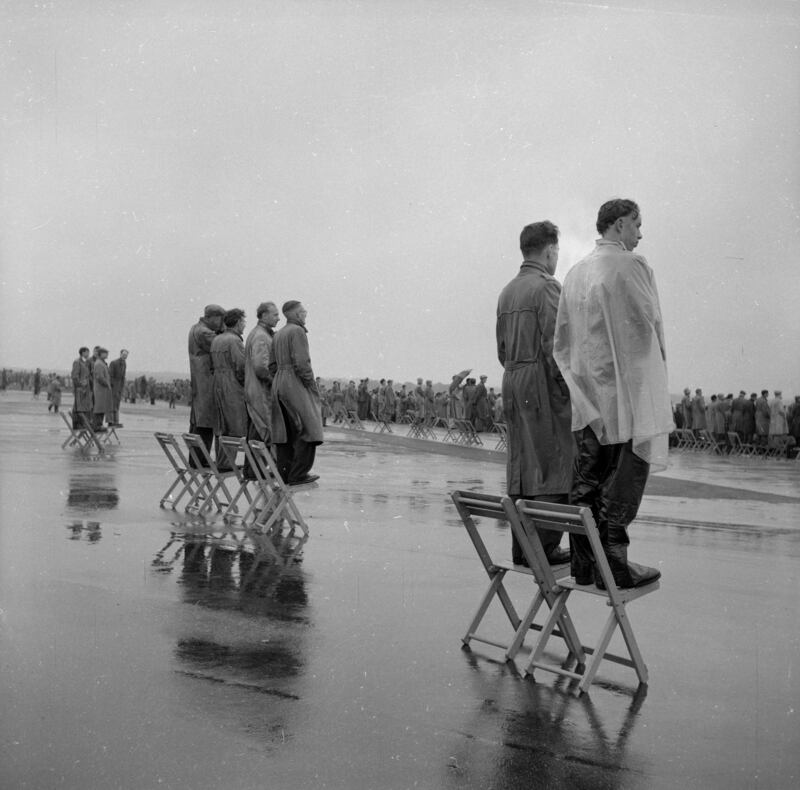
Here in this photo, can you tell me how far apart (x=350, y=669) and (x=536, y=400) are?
69.0 inches

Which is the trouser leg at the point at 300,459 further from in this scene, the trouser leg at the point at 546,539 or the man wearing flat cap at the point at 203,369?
the trouser leg at the point at 546,539

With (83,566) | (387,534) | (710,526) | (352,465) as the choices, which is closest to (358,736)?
(83,566)

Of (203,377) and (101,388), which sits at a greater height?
(203,377)

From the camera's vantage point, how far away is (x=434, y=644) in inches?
222

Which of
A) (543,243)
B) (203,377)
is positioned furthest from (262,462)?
(543,243)

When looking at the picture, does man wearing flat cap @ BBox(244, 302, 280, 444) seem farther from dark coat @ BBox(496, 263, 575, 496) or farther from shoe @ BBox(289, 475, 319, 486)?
dark coat @ BBox(496, 263, 575, 496)

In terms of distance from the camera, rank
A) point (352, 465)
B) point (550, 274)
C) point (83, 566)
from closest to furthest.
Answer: point (550, 274)
point (83, 566)
point (352, 465)

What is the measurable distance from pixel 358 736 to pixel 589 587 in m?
1.47

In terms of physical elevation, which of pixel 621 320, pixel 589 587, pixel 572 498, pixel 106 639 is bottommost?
pixel 106 639

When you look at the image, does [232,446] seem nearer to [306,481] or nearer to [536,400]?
[306,481]

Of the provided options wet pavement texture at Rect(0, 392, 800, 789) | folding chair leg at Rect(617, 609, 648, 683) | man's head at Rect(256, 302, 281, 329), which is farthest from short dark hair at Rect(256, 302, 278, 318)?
folding chair leg at Rect(617, 609, 648, 683)

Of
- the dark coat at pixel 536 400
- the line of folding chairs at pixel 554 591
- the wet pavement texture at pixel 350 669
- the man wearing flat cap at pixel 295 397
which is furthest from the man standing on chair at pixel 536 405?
the man wearing flat cap at pixel 295 397

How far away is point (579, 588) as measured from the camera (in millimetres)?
5066

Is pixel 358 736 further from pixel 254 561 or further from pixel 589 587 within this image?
pixel 254 561
